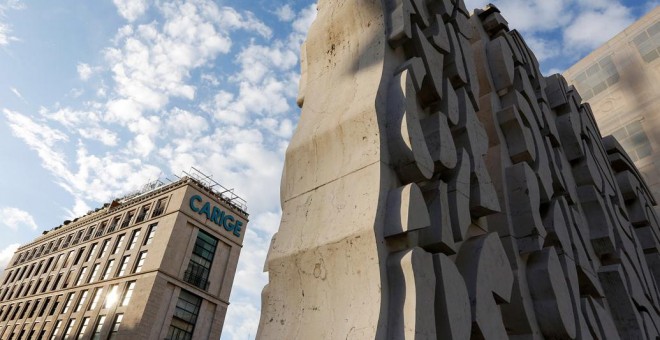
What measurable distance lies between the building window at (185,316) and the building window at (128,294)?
3304 mm

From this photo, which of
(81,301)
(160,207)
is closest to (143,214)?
(160,207)

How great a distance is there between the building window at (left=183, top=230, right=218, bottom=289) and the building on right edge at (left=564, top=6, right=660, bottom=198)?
90.3ft

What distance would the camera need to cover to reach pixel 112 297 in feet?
105

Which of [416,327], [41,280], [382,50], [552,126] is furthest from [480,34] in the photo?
[41,280]

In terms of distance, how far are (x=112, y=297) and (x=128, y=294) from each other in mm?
1992

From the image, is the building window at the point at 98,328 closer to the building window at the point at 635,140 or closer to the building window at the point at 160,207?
the building window at the point at 160,207

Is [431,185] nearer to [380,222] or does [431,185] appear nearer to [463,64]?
[380,222]

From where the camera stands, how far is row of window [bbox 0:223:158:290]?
3397 centimetres

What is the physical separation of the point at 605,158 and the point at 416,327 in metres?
8.38

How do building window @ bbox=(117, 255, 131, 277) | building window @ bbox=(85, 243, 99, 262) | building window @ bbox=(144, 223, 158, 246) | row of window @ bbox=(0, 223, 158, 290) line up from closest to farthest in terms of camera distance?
building window @ bbox=(117, 255, 131, 277) → building window @ bbox=(144, 223, 158, 246) → row of window @ bbox=(0, 223, 158, 290) → building window @ bbox=(85, 243, 99, 262)

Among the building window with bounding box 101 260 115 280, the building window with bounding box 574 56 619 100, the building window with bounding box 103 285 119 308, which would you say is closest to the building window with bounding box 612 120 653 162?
the building window with bounding box 574 56 619 100

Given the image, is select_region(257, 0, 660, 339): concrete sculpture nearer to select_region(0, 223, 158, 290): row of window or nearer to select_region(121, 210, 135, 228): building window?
select_region(0, 223, 158, 290): row of window

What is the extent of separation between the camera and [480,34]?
6.07 m

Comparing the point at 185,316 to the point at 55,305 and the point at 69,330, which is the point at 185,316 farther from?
the point at 55,305
